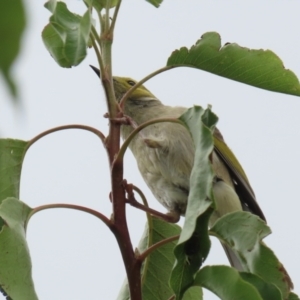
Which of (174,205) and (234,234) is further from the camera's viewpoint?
(174,205)

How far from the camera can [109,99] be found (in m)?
1.85

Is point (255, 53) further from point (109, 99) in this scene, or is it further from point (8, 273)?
point (8, 273)

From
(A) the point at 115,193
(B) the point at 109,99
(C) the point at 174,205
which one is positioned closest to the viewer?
(A) the point at 115,193

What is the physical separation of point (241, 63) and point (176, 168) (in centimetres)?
184

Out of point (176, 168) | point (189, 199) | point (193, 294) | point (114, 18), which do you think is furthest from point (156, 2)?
point (176, 168)

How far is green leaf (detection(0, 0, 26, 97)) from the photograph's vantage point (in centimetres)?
41

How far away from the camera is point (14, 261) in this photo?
154cm

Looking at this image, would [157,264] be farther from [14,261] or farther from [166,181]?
[166,181]

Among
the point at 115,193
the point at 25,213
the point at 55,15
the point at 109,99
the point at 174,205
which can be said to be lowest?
the point at 174,205

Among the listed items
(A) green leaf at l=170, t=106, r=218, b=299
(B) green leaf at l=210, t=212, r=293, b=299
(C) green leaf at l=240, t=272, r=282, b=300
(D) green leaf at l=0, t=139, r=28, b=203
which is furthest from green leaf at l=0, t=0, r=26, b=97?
(D) green leaf at l=0, t=139, r=28, b=203

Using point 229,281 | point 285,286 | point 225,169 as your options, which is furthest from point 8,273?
point 225,169

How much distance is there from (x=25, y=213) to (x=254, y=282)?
29.5 inches

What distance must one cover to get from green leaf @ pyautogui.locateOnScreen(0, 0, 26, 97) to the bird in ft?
9.62

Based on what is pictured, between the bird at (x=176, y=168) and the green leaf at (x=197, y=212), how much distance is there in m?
1.88
